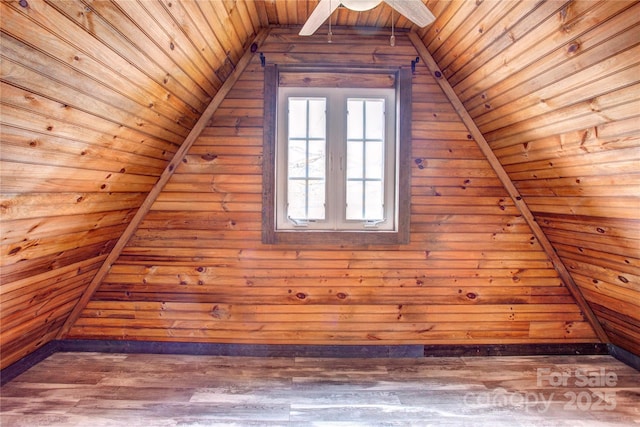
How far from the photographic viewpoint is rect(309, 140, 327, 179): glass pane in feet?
8.35

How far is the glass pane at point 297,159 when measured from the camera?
8.34 feet

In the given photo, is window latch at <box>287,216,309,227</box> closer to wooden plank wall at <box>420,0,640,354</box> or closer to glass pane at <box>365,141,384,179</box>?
glass pane at <box>365,141,384,179</box>

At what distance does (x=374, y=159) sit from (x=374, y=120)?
0.98ft

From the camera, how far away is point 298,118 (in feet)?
8.35

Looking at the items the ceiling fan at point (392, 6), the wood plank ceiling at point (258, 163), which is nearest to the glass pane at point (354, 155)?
the wood plank ceiling at point (258, 163)

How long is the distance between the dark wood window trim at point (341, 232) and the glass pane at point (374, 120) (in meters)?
0.14

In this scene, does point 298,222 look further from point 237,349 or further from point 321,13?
point 321,13

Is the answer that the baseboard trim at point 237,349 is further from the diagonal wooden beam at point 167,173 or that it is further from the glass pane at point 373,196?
the glass pane at point 373,196

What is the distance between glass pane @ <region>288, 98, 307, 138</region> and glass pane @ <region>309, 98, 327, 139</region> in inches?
1.8

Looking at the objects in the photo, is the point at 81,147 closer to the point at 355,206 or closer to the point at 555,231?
the point at 355,206

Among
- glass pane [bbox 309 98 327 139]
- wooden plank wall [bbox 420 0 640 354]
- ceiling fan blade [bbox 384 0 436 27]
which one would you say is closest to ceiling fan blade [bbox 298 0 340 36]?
ceiling fan blade [bbox 384 0 436 27]

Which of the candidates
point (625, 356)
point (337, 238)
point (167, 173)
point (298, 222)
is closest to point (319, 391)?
point (337, 238)

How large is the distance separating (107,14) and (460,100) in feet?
6.97

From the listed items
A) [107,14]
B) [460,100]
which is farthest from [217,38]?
[460,100]
